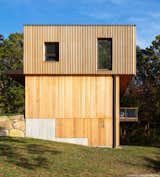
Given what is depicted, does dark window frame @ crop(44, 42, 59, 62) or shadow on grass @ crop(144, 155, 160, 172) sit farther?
dark window frame @ crop(44, 42, 59, 62)

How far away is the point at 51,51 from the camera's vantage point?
25.9 m

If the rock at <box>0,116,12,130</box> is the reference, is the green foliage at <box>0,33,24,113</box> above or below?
above

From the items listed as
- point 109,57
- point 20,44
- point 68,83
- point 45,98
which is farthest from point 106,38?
point 20,44

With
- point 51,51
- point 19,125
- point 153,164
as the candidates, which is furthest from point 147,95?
point 153,164

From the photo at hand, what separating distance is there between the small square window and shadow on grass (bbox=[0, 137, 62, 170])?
24.8ft

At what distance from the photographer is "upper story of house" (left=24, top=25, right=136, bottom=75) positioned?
25469 mm

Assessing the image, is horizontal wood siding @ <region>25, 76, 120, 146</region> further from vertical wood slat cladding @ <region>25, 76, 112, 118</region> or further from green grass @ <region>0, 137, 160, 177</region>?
green grass @ <region>0, 137, 160, 177</region>

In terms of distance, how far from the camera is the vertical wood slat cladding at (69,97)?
2566cm

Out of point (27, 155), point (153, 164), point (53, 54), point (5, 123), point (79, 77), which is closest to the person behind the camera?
point (27, 155)

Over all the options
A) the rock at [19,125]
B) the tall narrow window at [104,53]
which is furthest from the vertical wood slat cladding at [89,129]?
the tall narrow window at [104,53]

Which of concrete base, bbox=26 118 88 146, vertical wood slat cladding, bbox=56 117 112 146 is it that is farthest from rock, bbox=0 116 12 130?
vertical wood slat cladding, bbox=56 117 112 146

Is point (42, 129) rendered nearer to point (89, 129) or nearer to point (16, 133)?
point (16, 133)

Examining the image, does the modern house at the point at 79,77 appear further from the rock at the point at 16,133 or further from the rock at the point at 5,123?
the rock at the point at 5,123

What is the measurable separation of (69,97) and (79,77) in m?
1.39
